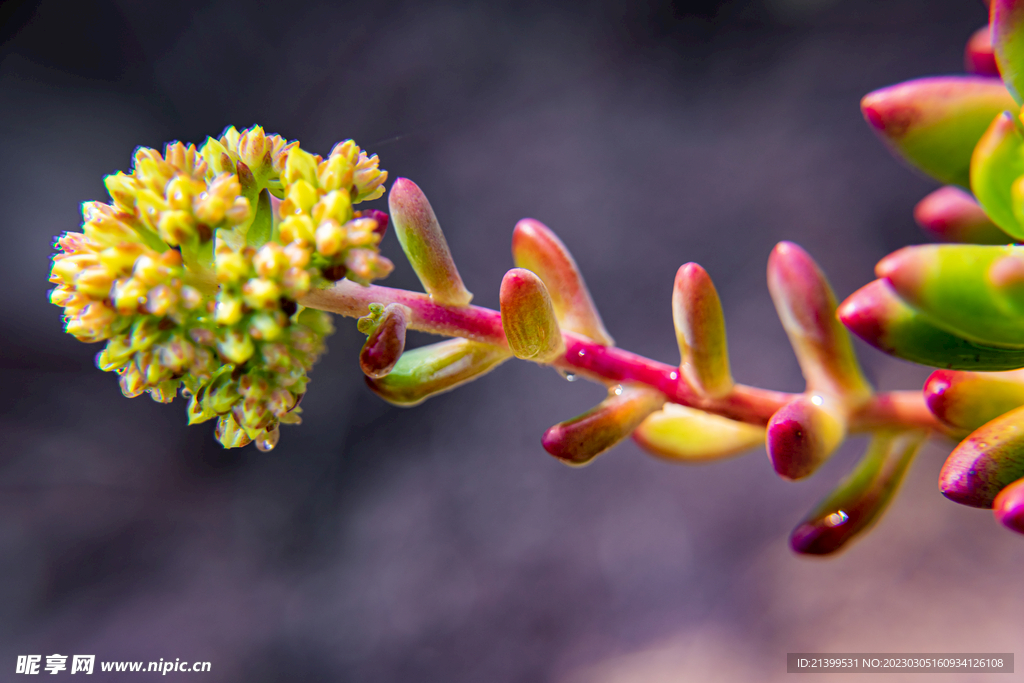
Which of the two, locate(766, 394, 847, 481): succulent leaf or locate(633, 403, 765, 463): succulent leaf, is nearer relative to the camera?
locate(766, 394, 847, 481): succulent leaf

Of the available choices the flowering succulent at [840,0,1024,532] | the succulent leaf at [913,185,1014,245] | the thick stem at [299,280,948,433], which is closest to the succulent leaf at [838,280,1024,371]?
the flowering succulent at [840,0,1024,532]

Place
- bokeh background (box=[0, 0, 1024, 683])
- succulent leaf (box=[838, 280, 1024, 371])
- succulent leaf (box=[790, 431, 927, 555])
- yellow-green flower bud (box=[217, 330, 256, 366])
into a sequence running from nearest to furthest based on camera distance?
yellow-green flower bud (box=[217, 330, 256, 366]), succulent leaf (box=[838, 280, 1024, 371]), succulent leaf (box=[790, 431, 927, 555]), bokeh background (box=[0, 0, 1024, 683])

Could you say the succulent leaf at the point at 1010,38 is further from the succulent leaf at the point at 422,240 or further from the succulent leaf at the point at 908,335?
the succulent leaf at the point at 422,240

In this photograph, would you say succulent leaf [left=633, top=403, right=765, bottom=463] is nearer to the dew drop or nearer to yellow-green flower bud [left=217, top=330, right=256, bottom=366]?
the dew drop

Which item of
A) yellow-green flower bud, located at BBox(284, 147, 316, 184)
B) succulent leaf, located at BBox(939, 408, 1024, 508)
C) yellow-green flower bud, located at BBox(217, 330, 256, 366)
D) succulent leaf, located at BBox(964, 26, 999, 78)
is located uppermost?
succulent leaf, located at BBox(964, 26, 999, 78)

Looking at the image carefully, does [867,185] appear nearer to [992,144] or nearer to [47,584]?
[992,144]

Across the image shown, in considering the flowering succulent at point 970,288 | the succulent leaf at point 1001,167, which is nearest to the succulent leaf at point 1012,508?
the flowering succulent at point 970,288

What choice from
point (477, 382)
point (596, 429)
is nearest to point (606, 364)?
point (596, 429)

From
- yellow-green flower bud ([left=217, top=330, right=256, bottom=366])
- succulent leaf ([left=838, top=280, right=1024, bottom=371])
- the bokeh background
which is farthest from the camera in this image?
the bokeh background
